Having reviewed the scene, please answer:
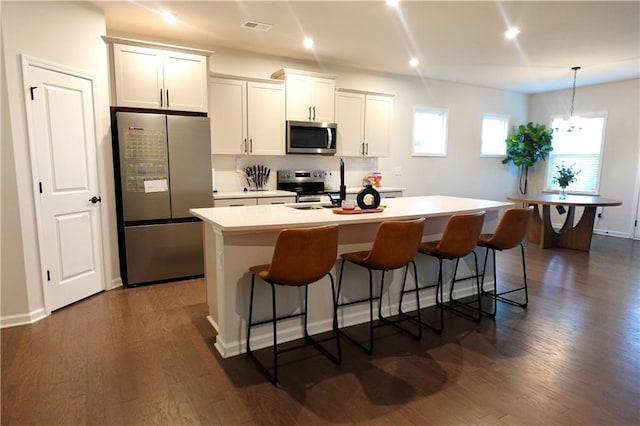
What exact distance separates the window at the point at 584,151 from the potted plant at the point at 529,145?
32cm

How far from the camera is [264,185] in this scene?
514cm

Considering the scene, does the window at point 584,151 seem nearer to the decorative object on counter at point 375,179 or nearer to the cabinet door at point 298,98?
the decorative object on counter at point 375,179

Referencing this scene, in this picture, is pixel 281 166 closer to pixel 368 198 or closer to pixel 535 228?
pixel 368 198

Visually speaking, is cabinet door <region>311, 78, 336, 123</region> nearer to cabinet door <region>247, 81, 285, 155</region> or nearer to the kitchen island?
cabinet door <region>247, 81, 285, 155</region>

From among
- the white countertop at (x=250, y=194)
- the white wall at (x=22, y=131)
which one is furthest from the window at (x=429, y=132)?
the white wall at (x=22, y=131)

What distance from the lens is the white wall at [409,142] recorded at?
5.00 meters

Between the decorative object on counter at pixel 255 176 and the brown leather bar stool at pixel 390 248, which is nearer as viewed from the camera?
the brown leather bar stool at pixel 390 248

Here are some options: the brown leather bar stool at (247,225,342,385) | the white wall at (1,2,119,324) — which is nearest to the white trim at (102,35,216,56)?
the white wall at (1,2,119,324)

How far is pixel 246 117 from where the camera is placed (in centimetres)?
466

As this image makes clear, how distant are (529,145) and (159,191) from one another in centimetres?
675

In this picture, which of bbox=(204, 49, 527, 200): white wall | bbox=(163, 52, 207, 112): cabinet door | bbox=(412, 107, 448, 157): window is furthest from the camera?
bbox=(412, 107, 448, 157): window

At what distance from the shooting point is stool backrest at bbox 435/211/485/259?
111 inches

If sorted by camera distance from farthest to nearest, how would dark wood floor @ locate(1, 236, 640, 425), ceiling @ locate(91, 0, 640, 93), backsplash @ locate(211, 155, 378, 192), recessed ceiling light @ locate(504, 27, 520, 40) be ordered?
backsplash @ locate(211, 155, 378, 192) < recessed ceiling light @ locate(504, 27, 520, 40) < ceiling @ locate(91, 0, 640, 93) < dark wood floor @ locate(1, 236, 640, 425)

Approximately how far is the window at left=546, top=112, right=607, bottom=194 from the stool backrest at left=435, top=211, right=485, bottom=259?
17.9 feet
